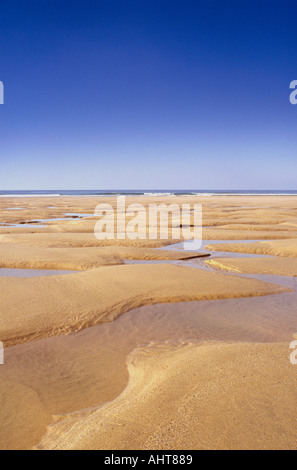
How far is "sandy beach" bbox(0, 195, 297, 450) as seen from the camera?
238 cm

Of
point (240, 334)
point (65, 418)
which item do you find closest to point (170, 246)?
point (240, 334)

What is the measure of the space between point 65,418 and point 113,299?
2849 millimetres

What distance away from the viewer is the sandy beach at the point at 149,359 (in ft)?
7.80

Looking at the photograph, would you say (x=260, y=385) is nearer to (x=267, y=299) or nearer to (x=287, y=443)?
(x=287, y=443)

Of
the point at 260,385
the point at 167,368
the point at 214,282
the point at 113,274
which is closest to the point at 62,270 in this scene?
the point at 113,274

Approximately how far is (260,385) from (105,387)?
1.39 metres

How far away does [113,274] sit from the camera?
6688 mm

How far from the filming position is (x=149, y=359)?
11.8 feet

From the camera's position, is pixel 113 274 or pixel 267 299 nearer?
pixel 267 299
